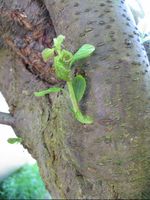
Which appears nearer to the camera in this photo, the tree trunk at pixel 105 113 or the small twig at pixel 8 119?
the tree trunk at pixel 105 113

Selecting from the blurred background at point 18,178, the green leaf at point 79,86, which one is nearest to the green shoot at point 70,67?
the green leaf at point 79,86

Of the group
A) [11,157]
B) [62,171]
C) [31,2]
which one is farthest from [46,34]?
[11,157]

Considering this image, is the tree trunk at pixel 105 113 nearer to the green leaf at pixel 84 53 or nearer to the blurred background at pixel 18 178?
the green leaf at pixel 84 53

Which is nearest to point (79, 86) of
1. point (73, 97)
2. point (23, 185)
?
point (73, 97)

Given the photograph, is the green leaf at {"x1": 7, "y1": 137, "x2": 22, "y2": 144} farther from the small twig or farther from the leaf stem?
the leaf stem

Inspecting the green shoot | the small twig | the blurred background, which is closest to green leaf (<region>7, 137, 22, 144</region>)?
the small twig

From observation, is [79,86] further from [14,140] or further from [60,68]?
[14,140]
